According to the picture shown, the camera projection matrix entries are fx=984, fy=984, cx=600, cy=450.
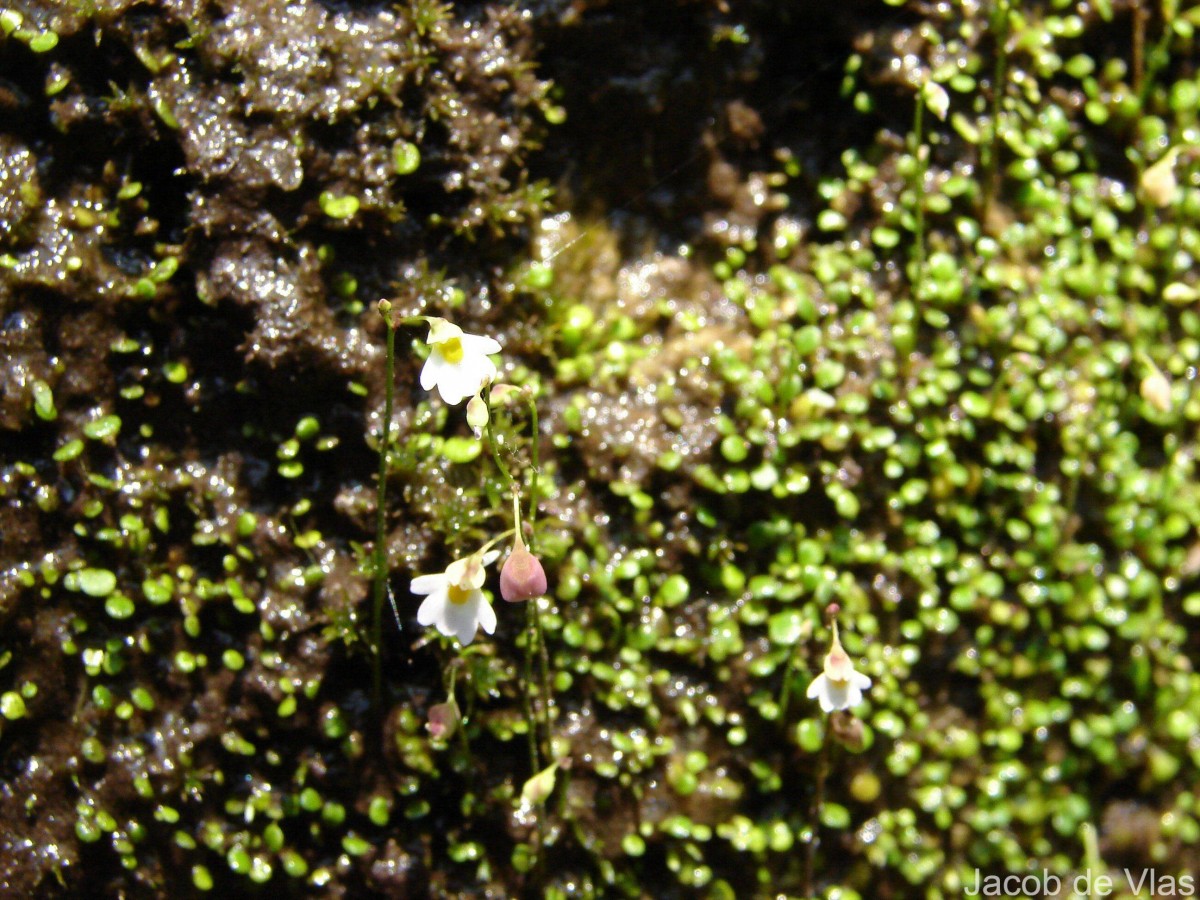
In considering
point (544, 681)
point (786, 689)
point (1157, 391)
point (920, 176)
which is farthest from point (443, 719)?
point (1157, 391)

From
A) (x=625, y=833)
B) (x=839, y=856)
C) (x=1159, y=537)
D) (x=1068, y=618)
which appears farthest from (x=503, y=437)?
(x=1159, y=537)

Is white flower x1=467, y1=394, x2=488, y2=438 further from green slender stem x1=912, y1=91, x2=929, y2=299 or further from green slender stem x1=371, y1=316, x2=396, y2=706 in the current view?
green slender stem x1=912, y1=91, x2=929, y2=299

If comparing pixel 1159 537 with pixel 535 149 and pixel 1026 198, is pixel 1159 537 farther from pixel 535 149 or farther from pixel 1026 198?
pixel 535 149

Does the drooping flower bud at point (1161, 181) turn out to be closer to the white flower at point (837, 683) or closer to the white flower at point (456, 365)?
the white flower at point (837, 683)

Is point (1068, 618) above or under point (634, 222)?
under

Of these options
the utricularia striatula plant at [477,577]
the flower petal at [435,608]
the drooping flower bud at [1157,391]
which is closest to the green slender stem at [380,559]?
the utricularia striatula plant at [477,577]
